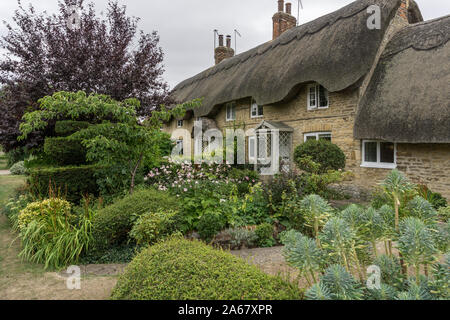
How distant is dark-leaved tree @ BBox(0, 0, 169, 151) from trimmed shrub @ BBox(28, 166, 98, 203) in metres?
2.24

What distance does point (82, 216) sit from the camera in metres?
4.92

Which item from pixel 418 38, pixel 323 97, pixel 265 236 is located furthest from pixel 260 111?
pixel 265 236

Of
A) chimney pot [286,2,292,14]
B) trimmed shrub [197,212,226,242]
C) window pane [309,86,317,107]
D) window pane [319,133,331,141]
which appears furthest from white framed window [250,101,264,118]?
trimmed shrub [197,212,226,242]

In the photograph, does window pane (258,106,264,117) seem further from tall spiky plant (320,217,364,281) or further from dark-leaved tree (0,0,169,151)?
tall spiky plant (320,217,364,281)

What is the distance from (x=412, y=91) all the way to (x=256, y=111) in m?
7.15

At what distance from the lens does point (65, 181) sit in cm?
634

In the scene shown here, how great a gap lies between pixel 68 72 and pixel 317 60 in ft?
27.5

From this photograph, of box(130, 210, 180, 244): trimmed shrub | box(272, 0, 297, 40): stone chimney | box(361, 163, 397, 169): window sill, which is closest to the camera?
box(130, 210, 180, 244): trimmed shrub

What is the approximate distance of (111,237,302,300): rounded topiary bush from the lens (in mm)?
2049

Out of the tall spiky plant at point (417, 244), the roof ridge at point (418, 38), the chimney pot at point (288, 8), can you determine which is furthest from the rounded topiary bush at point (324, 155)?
the chimney pot at point (288, 8)

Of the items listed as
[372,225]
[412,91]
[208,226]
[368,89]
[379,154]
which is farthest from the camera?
[368,89]

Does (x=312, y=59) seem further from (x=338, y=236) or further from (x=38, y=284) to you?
(x=38, y=284)
